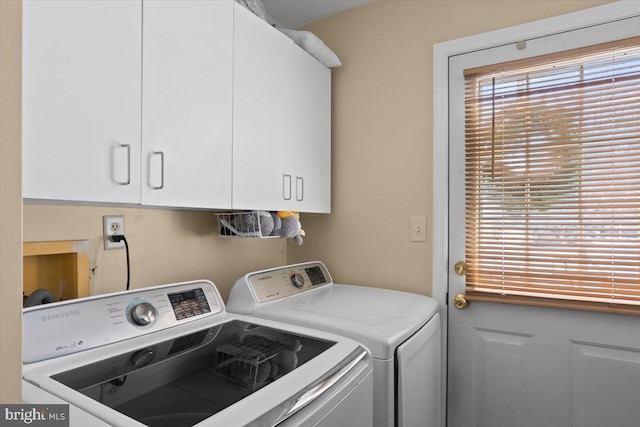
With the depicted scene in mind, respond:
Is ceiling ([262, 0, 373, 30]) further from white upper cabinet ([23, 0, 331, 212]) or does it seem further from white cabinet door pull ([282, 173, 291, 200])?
white cabinet door pull ([282, 173, 291, 200])

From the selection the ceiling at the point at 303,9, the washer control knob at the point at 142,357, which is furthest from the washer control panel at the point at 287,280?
the ceiling at the point at 303,9

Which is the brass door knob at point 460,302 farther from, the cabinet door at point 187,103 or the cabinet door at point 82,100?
the cabinet door at point 82,100

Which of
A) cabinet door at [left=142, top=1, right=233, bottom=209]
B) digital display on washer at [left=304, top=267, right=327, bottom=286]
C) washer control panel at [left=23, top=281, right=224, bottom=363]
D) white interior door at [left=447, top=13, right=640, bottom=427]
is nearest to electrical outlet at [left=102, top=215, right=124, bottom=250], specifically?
washer control panel at [left=23, top=281, right=224, bottom=363]

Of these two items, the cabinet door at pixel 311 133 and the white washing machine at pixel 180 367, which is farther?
the cabinet door at pixel 311 133

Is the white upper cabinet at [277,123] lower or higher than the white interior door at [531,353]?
higher

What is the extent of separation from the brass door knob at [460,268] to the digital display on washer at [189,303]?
1125mm

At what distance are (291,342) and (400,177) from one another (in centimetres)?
109

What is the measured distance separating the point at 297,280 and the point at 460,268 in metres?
0.77

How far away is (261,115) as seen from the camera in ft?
5.01

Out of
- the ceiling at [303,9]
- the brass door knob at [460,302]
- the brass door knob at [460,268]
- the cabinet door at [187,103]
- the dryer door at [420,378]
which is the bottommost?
the dryer door at [420,378]

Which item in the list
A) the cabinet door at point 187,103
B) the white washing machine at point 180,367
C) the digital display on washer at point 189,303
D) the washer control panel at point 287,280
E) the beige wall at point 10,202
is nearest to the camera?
the beige wall at point 10,202

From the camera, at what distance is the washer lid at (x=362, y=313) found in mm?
1218

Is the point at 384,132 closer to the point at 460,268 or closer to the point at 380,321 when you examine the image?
the point at 460,268

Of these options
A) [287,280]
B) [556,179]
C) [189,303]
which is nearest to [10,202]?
[189,303]
